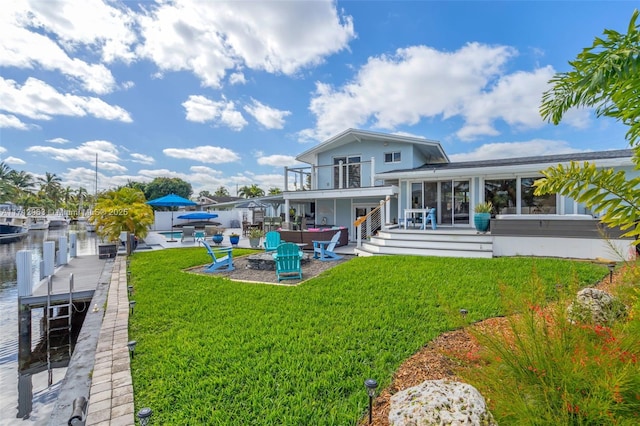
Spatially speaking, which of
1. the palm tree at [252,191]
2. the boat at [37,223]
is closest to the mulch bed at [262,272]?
the boat at [37,223]

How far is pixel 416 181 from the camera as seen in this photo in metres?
14.5

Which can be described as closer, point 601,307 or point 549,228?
point 601,307

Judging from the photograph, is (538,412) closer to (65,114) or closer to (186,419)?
(186,419)

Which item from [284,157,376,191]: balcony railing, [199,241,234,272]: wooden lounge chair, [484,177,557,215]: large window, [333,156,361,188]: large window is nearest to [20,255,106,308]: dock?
[199,241,234,272]: wooden lounge chair

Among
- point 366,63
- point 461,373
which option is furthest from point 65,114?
point 461,373

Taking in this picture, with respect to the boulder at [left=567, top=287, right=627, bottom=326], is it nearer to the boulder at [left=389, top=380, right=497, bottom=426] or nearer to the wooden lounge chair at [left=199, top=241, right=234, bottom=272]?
the boulder at [left=389, top=380, right=497, bottom=426]

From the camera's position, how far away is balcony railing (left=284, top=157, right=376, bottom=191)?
1739cm

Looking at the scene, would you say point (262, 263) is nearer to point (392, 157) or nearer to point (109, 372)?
point (109, 372)

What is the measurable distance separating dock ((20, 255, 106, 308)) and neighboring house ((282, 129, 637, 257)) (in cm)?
979

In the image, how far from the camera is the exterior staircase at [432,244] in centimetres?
1016

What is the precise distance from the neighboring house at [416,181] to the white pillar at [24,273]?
11.3m

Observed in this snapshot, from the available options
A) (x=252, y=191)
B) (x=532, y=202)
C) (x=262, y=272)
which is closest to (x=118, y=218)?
(x=262, y=272)

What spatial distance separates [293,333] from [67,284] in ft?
30.6

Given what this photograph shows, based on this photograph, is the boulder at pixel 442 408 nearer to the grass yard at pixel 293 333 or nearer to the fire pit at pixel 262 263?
the grass yard at pixel 293 333
